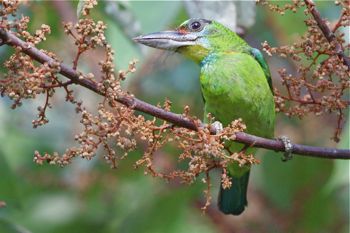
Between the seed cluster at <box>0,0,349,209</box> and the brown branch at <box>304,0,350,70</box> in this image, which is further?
the brown branch at <box>304,0,350,70</box>

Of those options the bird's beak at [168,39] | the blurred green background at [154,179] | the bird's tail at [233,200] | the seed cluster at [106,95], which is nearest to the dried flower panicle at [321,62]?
the seed cluster at [106,95]

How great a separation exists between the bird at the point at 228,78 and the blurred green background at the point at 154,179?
1.76ft

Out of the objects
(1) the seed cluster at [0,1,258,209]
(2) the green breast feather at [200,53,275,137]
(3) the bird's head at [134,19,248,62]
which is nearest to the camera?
(1) the seed cluster at [0,1,258,209]

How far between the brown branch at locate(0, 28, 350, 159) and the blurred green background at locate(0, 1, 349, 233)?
1606 mm

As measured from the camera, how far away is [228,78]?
3.24m

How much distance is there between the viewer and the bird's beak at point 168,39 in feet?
9.23

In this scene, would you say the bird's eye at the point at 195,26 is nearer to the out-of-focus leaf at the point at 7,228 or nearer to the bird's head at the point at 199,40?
the bird's head at the point at 199,40

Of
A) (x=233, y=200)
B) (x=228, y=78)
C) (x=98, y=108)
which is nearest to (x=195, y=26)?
(x=228, y=78)

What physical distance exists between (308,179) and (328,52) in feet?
7.15

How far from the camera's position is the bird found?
3.19 metres

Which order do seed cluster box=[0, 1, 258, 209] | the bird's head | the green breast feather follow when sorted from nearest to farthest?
seed cluster box=[0, 1, 258, 209] < the bird's head < the green breast feather

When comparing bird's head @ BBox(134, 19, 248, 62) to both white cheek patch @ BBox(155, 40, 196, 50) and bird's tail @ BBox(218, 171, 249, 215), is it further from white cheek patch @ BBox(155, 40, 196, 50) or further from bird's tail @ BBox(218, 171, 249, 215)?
bird's tail @ BBox(218, 171, 249, 215)

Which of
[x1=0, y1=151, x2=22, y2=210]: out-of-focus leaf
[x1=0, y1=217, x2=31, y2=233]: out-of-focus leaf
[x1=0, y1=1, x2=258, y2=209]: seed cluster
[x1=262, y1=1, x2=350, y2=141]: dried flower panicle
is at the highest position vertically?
[x1=262, y1=1, x2=350, y2=141]: dried flower panicle

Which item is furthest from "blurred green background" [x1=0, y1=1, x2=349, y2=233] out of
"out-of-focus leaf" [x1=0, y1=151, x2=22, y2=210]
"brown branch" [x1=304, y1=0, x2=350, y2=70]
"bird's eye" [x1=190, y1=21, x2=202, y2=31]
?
"brown branch" [x1=304, y1=0, x2=350, y2=70]
